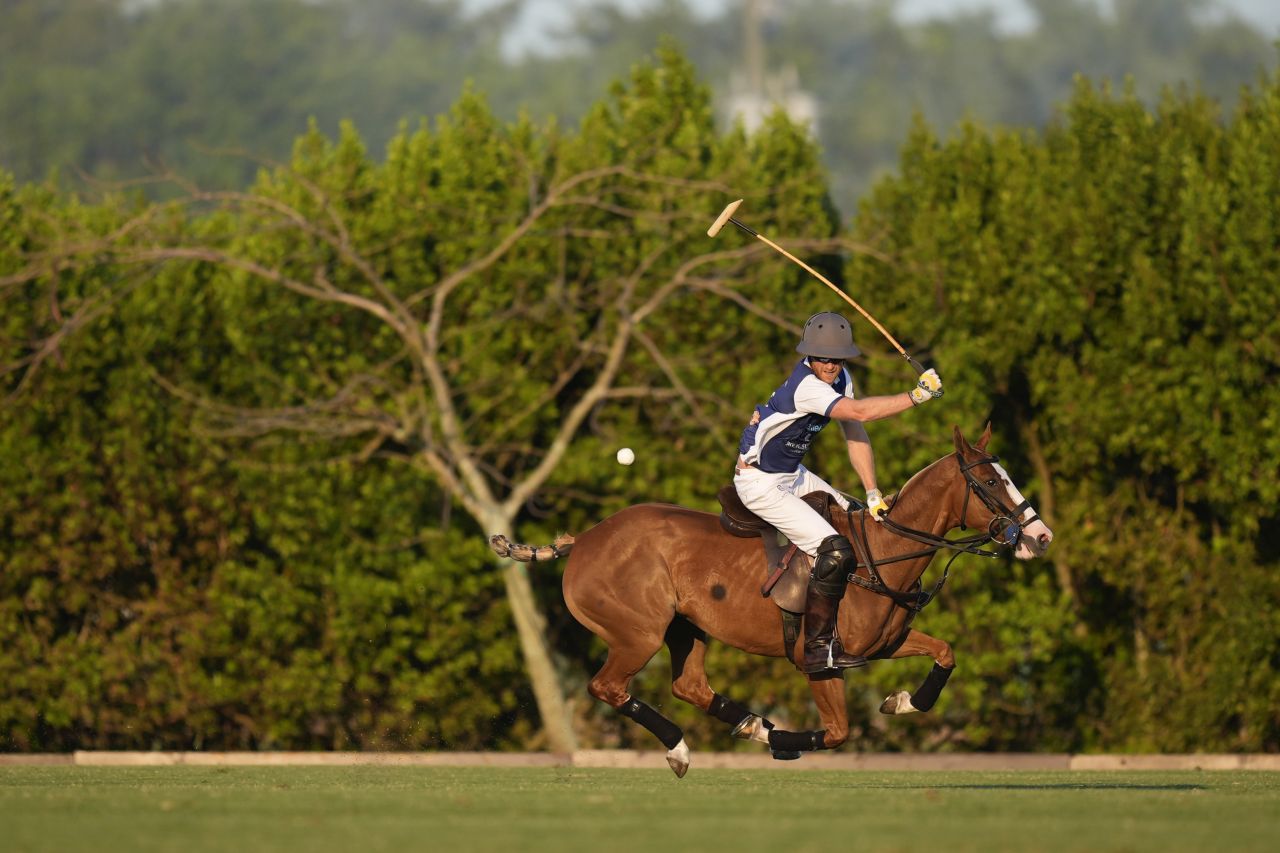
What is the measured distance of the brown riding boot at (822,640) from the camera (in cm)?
907

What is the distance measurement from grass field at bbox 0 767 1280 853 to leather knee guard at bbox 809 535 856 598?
0.94 metres

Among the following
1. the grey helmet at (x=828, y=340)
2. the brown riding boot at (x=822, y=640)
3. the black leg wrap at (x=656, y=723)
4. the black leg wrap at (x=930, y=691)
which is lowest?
the black leg wrap at (x=656, y=723)

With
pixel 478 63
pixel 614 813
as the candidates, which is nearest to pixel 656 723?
pixel 614 813

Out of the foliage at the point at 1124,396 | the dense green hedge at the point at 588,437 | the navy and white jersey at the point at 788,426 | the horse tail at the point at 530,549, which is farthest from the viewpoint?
the dense green hedge at the point at 588,437

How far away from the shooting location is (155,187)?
213 feet

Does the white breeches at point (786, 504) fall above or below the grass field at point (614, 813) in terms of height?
above

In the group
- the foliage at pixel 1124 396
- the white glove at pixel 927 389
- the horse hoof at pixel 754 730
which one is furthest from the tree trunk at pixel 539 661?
the white glove at pixel 927 389

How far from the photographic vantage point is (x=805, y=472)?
967cm

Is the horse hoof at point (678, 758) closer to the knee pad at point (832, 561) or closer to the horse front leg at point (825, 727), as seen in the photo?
the horse front leg at point (825, 727)

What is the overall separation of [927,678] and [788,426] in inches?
55.0

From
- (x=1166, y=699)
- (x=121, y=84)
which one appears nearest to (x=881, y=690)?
(x=1166, y=699)

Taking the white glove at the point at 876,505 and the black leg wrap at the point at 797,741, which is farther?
the white glove at the point at 876,505

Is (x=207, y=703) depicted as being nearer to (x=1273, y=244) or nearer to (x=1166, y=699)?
(x=1166, y=699)

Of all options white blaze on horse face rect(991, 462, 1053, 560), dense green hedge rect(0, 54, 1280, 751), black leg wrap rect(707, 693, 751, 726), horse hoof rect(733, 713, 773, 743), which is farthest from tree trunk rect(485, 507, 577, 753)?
white blaze on horse face rect(991, 462, 1053, 560)
